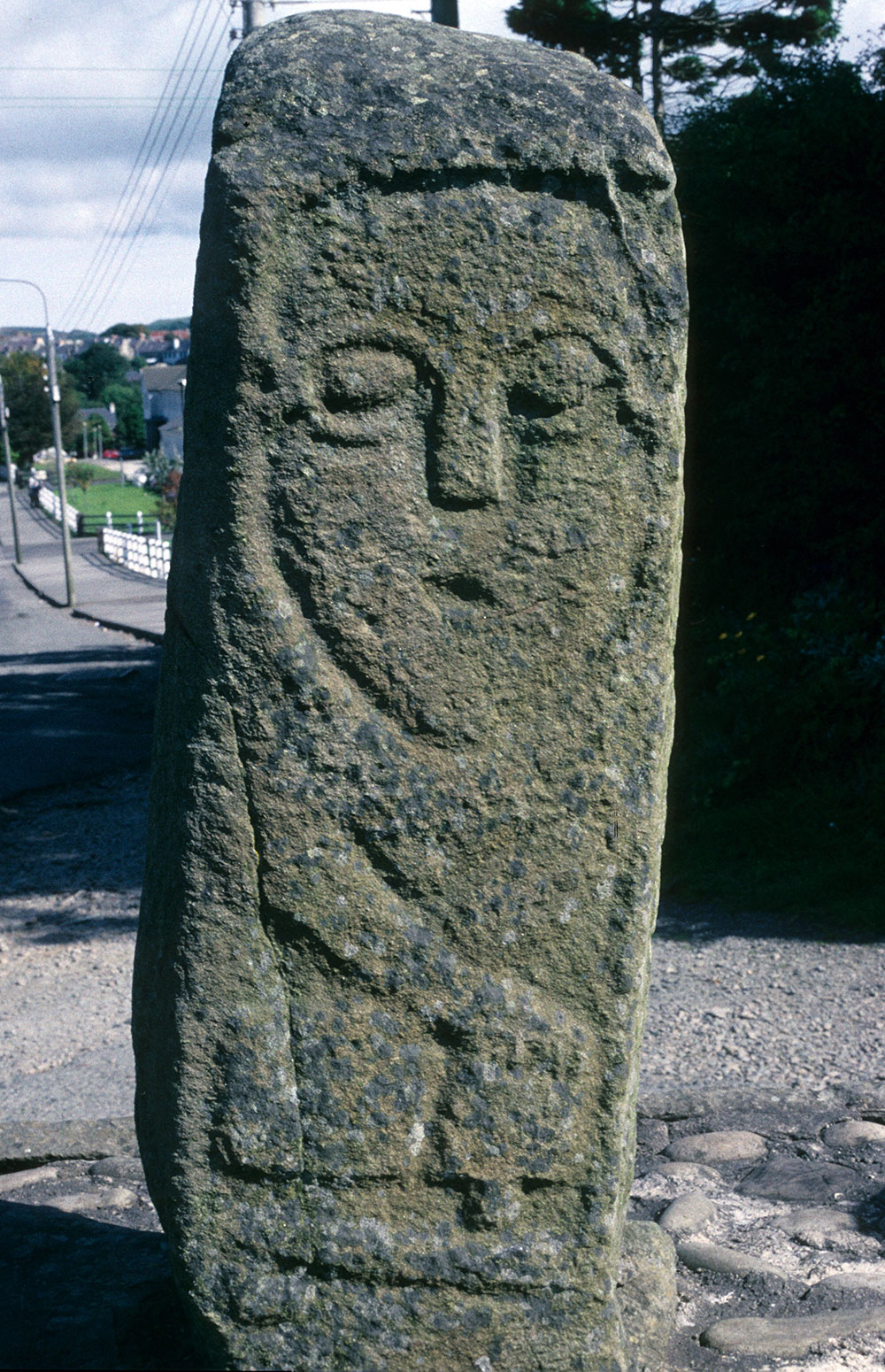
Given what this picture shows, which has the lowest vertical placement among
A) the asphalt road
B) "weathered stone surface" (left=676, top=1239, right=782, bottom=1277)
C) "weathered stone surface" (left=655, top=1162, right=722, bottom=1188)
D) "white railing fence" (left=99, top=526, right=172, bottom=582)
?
the asphalt road

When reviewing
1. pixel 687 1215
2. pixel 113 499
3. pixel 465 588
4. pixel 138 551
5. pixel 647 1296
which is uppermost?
pixel 465 588

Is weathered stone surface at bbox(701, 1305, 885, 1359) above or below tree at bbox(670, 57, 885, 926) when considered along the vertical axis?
below

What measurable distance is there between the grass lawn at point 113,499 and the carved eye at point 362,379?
147ft

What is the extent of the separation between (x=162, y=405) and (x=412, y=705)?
235ft

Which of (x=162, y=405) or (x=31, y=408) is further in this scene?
(x=162, y=405)

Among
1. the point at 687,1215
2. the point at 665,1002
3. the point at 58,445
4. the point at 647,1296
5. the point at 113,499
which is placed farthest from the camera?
the point at 113,499

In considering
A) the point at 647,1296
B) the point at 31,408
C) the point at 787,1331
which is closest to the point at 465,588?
the point at 647,1296

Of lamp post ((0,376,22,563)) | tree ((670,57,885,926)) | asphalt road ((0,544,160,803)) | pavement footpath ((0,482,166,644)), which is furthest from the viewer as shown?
lamp post ((0,376,22,563))

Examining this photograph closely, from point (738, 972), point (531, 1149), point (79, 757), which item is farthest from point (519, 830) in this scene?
point (79, 757)

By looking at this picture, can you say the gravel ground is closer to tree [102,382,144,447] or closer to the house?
the house

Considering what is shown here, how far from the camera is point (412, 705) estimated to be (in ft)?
7.82

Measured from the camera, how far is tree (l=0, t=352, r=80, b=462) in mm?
56531

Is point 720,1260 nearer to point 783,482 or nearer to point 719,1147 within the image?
point 719,1147

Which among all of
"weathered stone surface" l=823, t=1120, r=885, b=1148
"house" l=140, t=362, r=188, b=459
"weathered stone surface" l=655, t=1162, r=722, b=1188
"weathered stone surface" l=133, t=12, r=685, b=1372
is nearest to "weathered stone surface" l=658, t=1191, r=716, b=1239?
"weathered stone surface" l=655, t=1162, r=722, b=1188
